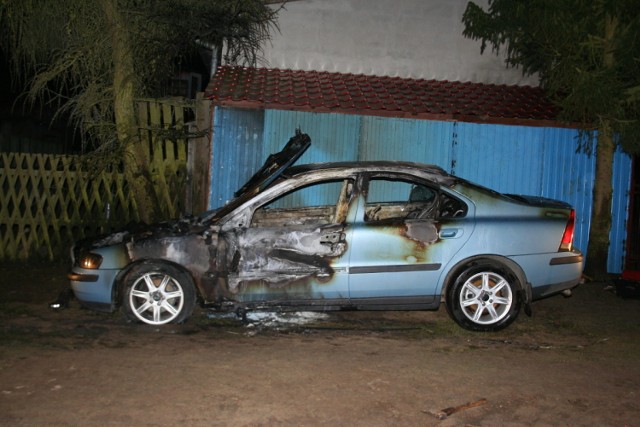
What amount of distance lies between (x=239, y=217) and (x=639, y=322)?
4.33 metres

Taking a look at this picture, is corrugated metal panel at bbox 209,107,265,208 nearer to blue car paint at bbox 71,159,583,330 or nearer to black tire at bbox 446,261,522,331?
blue car paint at bbox 71,159,583,330

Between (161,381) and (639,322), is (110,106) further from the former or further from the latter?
(639,322)

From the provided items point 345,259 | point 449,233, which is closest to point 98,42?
point 345,259

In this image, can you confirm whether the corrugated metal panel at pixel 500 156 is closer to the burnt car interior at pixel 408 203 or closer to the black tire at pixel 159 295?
the burnt car interior at pixel 408 203

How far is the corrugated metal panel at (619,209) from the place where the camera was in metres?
10.6

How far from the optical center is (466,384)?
5.17 meters

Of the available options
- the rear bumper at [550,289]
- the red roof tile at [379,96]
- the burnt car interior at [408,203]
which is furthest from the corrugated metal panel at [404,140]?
the rear bumper at [550,289]

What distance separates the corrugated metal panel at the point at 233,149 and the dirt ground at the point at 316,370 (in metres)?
3.19

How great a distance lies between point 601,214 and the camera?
993cm

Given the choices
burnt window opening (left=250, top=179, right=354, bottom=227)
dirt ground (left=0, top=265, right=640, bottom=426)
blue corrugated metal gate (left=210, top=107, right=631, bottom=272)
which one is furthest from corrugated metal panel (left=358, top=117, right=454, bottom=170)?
dirt ground (left=0, top=265, right=640, bottom=426)

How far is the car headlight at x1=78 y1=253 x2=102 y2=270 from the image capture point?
6.64 metres

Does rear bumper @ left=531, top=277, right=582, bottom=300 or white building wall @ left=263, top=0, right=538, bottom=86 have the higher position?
white building wall @ left=263, top=0, right=538, bottom=86

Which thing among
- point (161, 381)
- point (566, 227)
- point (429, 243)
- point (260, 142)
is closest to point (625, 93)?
point (566, 227)

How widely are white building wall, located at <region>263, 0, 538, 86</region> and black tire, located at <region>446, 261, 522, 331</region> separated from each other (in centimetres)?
643
